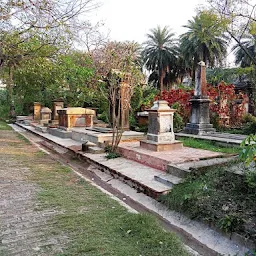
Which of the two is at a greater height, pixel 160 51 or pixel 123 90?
pixel 160 51

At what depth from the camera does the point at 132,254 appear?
8.78ft

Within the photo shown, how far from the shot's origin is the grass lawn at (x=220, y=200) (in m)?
3.07

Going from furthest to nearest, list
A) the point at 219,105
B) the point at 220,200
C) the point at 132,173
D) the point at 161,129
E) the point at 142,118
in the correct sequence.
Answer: the point at 142,118 < the point at 219,105 < the point at 161,129 < the point at 132,173 < the point at 220,200

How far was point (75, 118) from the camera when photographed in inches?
483

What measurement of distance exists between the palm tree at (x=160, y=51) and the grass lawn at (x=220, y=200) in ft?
99.0

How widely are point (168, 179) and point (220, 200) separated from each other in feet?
4.25

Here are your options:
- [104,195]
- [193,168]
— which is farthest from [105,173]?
[193,168]

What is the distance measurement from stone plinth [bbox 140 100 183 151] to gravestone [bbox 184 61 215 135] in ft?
10.5

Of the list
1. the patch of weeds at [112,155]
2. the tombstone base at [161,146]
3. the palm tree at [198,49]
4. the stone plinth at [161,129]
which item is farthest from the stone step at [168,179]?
the palm tree at [198,49]

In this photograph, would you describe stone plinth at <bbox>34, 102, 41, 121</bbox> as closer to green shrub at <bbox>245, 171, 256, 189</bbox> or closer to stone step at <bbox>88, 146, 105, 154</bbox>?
stone step at <bbox>88, 146, 105, 154</bbox>

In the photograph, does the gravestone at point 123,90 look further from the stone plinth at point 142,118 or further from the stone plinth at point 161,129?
the stone plinth at point 142,118

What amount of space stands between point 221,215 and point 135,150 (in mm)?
3761

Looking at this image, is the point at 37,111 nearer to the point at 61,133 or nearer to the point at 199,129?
the point at 61,133

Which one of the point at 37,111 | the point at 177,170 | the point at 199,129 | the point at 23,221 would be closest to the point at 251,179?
the point at 177,170
